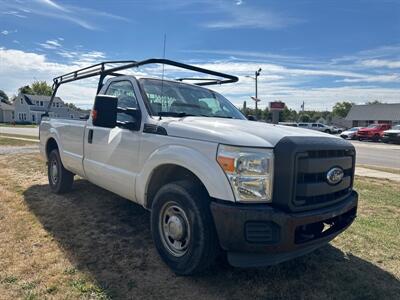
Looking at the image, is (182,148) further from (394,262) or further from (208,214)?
(394,262)

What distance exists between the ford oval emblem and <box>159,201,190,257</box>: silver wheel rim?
133 centimetres

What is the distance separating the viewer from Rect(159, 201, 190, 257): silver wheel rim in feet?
10.7

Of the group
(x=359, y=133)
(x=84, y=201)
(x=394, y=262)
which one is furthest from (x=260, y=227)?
(x=359, y=133)

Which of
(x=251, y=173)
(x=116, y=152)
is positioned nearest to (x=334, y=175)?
(x=251, y=173)

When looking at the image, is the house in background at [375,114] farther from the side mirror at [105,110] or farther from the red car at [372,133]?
the side mirror at [105,110]

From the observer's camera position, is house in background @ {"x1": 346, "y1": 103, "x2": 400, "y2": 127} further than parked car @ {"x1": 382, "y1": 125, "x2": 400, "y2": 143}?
Yes

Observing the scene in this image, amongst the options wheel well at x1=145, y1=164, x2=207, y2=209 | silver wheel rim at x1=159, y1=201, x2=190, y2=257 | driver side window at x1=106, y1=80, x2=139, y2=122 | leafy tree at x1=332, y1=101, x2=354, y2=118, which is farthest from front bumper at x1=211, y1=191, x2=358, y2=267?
leafy tree at x1=332, y1=101, x2=354, y2=118

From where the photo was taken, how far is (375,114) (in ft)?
215

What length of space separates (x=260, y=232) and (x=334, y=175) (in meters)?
0.94

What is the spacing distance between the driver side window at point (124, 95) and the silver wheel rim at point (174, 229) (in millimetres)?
1165

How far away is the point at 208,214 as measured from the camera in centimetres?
304

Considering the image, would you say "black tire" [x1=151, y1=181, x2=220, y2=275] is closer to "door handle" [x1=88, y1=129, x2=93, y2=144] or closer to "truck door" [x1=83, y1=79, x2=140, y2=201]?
"truck door" [x1=83, y1=79, x2=140, y2=201]

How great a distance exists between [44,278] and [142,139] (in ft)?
5.36

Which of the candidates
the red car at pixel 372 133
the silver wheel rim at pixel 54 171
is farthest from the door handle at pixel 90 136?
the red car at pixel 372 133
